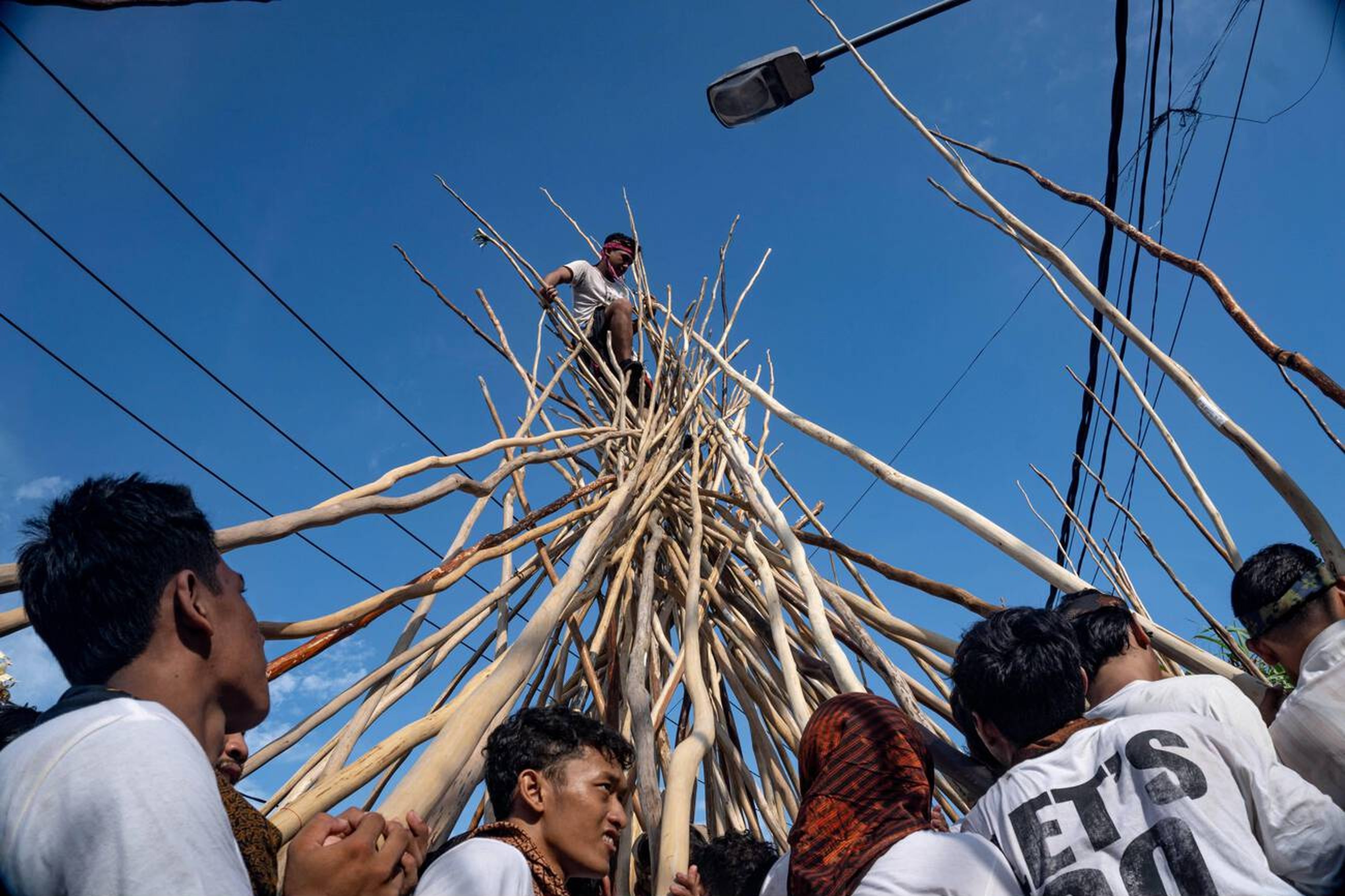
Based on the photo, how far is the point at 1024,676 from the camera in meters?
0.90

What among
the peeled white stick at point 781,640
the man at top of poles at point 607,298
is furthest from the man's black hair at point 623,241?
the peeled white stick at point 781,640

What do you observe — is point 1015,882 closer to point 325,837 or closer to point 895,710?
point 895,710

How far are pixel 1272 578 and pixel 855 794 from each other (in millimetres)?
433

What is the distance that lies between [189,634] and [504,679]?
0.40 metres

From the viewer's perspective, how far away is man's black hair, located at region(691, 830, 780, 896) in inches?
52.1

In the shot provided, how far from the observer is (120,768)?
48 cm

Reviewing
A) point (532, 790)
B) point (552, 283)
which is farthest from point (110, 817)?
point (552, 283)

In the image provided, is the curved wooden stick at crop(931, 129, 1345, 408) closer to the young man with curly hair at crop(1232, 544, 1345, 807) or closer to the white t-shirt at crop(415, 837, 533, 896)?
the young man with curly hair at crop(1232, 544, 1345, 807)

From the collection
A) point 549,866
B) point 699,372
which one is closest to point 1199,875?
point 549,866

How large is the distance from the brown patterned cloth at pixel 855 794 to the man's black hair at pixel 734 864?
478 mm

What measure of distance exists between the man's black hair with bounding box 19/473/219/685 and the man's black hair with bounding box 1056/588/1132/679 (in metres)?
0.83

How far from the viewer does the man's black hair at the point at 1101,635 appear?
3.30 feet

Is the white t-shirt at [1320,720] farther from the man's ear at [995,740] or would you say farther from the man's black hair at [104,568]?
the man's black hair at [104,568]

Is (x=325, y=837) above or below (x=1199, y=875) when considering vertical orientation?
above
